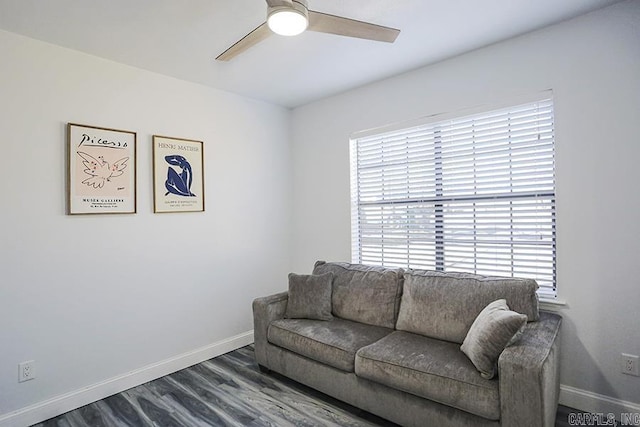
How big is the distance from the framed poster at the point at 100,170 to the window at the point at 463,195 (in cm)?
218

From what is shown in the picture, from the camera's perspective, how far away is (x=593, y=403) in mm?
2301

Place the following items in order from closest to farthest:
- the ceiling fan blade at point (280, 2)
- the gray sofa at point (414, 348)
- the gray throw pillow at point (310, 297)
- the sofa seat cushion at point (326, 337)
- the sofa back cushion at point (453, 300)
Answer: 1. the ceiling fan blade at point (280, 2)
2. the gray sofa at point (414, 348)
3. the sofa back cushion at point (453, 300)
4. the sofa seat cushion at point (326, 337)
5. the gray throw pillow at point (310, 297)

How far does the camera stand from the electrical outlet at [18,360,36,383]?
2.37 meters

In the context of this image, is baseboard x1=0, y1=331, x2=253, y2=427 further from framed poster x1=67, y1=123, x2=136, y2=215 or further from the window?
the window

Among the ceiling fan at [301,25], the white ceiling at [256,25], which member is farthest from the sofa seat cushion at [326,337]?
the white ceiling at [256,25]

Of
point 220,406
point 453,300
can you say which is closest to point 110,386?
point 220,406

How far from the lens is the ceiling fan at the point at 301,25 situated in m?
1.60

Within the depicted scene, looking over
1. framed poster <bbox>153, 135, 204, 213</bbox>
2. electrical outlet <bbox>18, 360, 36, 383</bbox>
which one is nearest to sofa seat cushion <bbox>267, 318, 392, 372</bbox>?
framed poster <bbox>153, 135, 204, 213</bbox>

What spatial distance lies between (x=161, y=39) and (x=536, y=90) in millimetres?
2800

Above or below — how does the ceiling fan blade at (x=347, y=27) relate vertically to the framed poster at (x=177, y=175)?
above

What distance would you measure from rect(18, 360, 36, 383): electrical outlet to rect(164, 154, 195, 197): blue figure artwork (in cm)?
159

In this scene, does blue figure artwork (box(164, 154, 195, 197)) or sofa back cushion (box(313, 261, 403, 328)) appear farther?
blue figure artwork (box(164, 154, 195, 197))

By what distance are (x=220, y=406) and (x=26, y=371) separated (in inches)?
53.7

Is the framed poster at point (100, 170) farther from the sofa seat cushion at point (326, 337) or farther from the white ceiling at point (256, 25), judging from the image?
the sofa seat cushion at point (326, 337)
